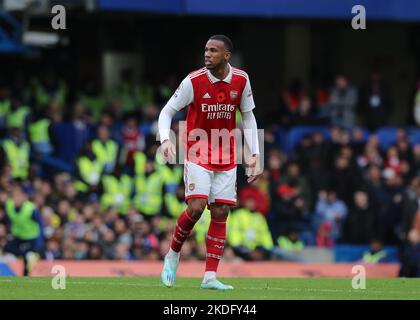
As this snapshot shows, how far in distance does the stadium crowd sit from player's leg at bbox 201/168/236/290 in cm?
747

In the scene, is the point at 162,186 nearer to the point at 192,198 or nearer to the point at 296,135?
the point at 296,135

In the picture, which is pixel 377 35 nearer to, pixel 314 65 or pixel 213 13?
pixel 314 65

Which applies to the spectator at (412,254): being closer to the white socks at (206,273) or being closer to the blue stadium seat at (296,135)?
the blue stadium seat at (296,135)

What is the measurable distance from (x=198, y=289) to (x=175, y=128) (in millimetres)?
10616

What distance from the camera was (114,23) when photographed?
99.5 feet

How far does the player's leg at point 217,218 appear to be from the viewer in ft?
42.6

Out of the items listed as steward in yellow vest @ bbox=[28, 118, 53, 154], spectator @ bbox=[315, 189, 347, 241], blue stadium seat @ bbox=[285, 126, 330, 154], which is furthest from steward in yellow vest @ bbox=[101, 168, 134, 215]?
blue stadium seat @ bbox=[285, 126, 330, 154]

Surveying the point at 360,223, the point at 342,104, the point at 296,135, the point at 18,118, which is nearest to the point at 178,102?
the point at 360,223

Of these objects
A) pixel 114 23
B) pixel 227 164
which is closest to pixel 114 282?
pixel 227 164

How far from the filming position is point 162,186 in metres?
23.1

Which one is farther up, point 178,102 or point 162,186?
point 178,102

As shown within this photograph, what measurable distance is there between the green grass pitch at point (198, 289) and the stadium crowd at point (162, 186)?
5915 millimetres

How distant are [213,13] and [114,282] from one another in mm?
13201

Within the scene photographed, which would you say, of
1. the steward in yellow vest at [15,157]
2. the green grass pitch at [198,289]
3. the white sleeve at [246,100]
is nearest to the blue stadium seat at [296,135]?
the steward in yellow vest at [15,157]
